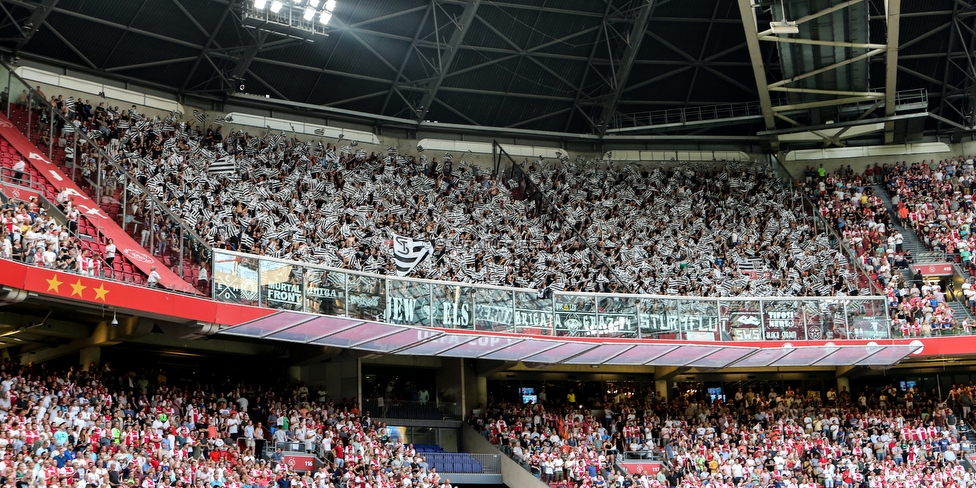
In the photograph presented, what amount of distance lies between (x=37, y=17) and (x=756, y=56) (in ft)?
83.7

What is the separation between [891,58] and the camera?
40.2 meters

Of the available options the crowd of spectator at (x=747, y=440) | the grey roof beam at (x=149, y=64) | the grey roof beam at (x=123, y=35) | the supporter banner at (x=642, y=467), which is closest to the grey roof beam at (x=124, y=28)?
the grey roof beam at (x=123, y=35)

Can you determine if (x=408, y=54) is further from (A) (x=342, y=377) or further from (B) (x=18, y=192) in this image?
(B) (x=18, y=192)

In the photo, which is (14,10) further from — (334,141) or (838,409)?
(838,409)

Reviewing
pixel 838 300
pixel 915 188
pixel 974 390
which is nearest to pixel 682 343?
pixel 838 300

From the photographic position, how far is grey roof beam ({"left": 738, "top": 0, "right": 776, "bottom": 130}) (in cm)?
3729

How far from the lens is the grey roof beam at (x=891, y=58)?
1460 inches

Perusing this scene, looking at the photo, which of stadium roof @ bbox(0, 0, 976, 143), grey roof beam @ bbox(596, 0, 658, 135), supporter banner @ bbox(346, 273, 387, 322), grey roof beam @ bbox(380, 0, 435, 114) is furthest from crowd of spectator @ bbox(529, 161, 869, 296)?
supporter banner @ bbox(346, 273, 387, 322)

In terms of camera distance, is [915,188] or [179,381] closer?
[179,381]

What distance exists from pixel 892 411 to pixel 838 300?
6.37 meters

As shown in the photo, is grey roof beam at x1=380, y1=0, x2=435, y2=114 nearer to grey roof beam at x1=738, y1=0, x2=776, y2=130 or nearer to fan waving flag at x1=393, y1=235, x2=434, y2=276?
fan waving flag at x1=393, y1=235, x2=434, y2=276

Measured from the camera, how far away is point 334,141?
45.9m

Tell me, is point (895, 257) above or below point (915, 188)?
below

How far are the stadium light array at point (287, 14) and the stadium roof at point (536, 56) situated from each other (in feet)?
2.96
